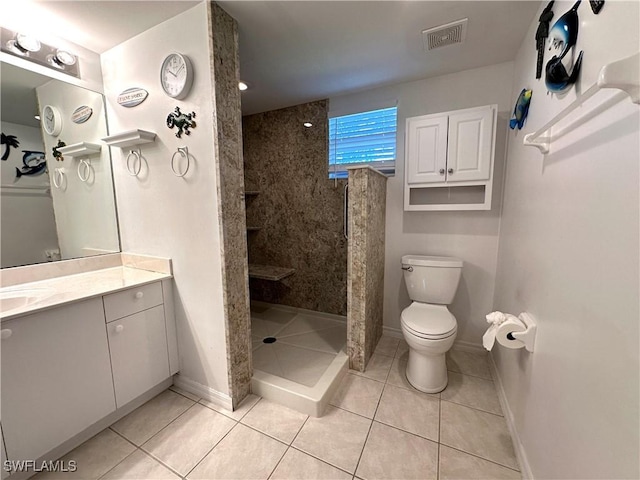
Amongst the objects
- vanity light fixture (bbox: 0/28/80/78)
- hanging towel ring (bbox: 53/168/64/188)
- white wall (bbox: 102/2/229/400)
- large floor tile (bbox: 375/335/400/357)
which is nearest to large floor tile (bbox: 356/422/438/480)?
large floor tile (bbox: 375/335/400/357)

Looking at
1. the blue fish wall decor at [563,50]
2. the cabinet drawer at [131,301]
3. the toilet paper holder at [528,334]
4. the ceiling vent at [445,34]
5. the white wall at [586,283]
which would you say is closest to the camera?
the white wall at [586,283]

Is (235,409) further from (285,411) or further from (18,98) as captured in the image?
(18,98)

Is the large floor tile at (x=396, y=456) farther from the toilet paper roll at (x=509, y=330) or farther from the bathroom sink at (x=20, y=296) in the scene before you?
the bathroom sink at (x=20, y=296)

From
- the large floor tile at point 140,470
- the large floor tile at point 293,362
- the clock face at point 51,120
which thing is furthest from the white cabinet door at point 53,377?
the clock face at point 51,120

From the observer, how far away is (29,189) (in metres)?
1.60

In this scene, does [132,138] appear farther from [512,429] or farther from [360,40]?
[512,429]

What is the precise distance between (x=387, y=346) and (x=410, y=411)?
77 cm

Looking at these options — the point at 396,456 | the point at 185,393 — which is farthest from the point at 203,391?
the point at 396,456

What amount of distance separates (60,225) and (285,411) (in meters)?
1.98

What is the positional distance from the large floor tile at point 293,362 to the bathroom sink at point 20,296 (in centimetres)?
137

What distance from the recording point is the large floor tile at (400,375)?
185cm

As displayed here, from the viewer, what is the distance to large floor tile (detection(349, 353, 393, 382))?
1962 millimetres

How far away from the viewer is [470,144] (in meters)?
1.90

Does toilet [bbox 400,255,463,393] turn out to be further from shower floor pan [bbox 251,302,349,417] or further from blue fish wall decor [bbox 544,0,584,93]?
blue fish wall decor [bbox 544,0,584,93]
